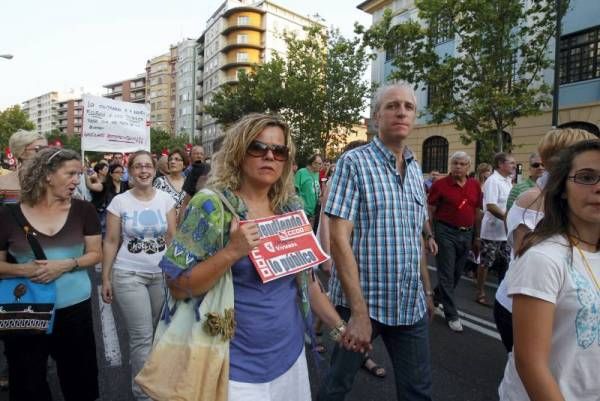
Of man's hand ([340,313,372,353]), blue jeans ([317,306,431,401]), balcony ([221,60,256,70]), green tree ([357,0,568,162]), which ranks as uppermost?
balcony ([221,60,256,70])

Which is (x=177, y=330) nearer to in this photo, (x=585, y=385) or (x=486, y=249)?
(x=585, y=385)

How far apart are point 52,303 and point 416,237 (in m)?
2.13

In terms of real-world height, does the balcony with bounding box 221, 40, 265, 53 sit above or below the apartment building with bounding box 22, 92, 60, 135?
below

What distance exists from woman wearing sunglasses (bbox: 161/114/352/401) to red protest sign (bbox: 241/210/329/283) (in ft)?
0.21

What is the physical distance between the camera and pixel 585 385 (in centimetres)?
154

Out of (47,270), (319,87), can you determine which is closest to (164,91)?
(319,87)

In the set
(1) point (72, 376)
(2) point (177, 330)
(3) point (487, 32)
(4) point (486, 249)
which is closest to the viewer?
(2) point (177, 330)

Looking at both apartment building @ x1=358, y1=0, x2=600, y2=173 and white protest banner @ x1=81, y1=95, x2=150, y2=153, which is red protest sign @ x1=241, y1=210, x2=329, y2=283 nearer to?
white protest banner @ x1=81, y1=95, x2=150, y2=153

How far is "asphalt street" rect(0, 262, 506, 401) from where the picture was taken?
340 cm

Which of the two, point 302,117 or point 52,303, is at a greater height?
point 302,117

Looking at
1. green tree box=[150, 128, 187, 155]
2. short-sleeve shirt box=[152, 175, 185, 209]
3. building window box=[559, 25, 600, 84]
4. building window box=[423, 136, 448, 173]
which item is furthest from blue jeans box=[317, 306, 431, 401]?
green tree box=[150, 128, 187, 155]

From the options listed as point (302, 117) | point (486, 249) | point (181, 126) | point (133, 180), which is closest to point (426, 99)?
point (302, 117)

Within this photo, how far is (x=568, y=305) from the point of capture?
150 centimetres

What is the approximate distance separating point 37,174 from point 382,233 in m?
2.11
